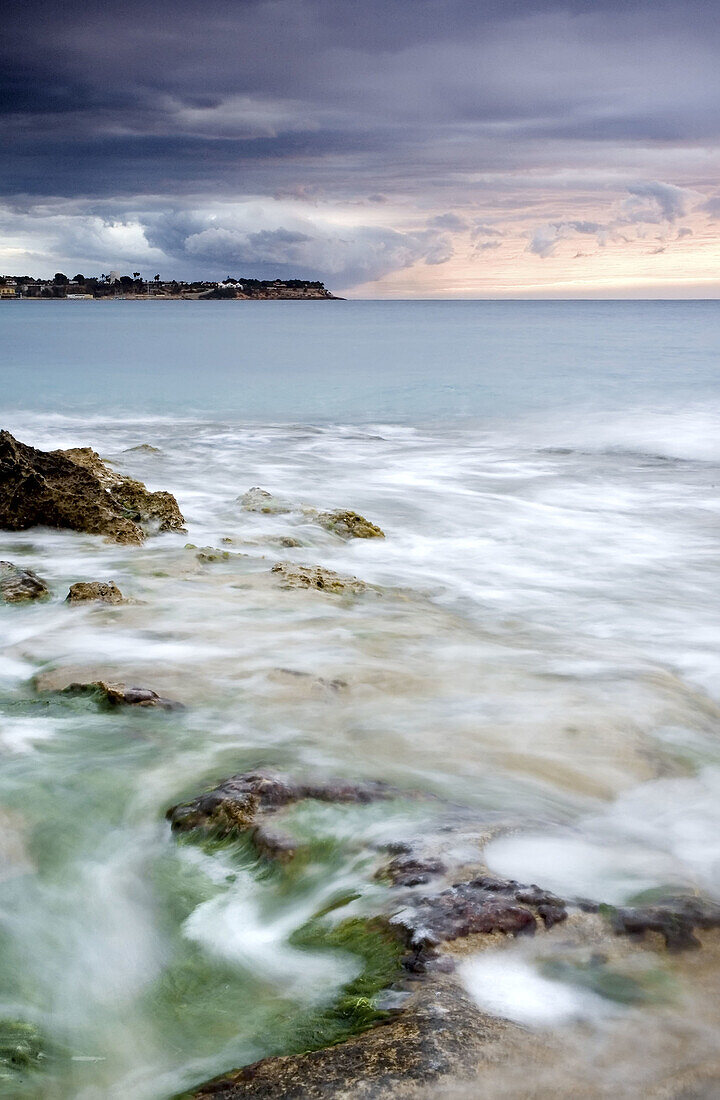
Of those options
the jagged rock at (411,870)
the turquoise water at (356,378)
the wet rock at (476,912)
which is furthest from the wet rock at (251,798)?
the turquoise water at (356,378)

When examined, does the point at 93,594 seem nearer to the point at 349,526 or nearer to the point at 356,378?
the point at 349,526

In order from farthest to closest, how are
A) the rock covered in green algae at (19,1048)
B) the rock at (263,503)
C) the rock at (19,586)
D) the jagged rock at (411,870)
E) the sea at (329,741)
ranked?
1. the rock at (263,503)
2. the rock at (19,586)
3. the jagged rock at (411,870)
4. the sea at (329,741)
5. the rock covered in green algae at (19,1048)

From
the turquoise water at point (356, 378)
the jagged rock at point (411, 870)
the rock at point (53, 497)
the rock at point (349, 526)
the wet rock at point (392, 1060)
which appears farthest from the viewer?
the turquoise water at point (356, 378)

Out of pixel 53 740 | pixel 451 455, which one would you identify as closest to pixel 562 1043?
pixel 53 740

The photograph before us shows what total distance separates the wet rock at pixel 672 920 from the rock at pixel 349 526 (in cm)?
550

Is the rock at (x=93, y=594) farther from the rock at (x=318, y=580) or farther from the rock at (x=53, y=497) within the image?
the rock at (x=53, y=497)

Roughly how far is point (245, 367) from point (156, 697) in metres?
29.7

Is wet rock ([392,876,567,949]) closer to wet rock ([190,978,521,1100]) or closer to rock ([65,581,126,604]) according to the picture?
wet rock ([190,978,521,1100])

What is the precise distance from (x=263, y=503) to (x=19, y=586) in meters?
3.41

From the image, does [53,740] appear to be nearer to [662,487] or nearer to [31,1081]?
[31,1081]

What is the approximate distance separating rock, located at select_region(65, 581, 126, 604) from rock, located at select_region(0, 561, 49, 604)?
0.78ft

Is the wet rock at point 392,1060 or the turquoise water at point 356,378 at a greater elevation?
the turquoise water at point 356,378

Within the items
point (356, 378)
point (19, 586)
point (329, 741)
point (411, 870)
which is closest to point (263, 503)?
point (19, 586)

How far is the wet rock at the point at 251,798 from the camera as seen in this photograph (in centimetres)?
315
